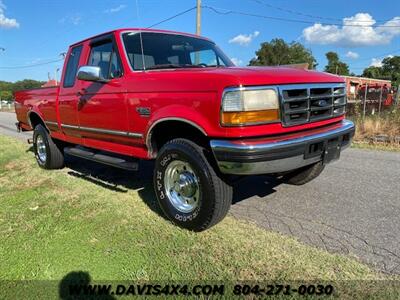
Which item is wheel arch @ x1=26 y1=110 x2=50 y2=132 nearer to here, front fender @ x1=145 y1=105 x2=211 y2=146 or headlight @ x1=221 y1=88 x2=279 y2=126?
front fender @ x1=145 y1=105 x2=211 y2=146

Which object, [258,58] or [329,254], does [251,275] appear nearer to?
[329,254]

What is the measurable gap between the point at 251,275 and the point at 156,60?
2786mm

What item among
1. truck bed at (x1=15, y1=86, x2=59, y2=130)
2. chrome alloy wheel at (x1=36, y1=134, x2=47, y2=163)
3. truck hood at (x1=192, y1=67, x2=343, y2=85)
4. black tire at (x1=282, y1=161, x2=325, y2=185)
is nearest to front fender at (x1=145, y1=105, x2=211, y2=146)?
truck hood at (x1=192, y1=67, x2=343, y2=85)

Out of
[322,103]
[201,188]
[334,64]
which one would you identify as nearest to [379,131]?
[322,103]

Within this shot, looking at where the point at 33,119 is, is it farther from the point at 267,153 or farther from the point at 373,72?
the point at 373,72

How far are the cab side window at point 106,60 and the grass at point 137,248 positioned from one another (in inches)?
62.9

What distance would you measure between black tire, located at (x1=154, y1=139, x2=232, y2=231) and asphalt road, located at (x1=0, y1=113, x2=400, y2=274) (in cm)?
63

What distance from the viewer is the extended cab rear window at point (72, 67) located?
5.49 meters

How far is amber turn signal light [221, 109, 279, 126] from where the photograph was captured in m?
3.07

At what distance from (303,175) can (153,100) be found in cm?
229

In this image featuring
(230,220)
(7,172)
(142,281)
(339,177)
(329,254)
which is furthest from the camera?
(7,172)

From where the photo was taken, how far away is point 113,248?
3324mm

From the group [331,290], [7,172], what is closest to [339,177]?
[331,290]

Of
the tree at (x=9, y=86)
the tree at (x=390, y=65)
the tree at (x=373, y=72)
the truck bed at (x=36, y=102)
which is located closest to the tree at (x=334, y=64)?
the tree at (x=373, y=72)
